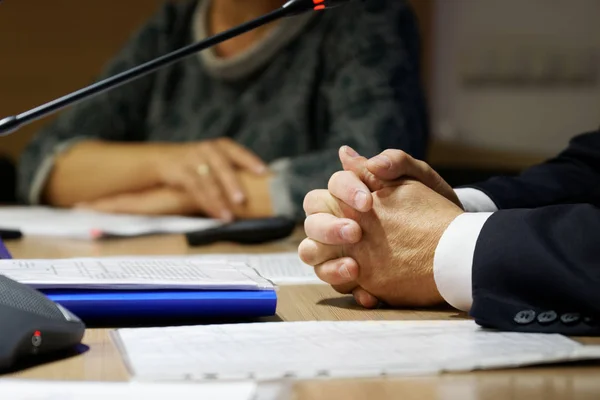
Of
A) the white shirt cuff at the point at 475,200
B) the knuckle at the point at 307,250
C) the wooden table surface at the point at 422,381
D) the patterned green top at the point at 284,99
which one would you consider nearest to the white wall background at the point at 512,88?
the patterned green top at the point at 284,99

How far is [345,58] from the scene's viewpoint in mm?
1762

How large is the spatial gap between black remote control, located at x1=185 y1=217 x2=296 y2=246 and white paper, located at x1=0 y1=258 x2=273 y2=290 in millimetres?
359

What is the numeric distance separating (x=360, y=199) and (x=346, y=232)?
34mm

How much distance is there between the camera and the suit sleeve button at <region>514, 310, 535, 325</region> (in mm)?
672

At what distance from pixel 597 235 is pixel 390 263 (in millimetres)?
192

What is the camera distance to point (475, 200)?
0.99m

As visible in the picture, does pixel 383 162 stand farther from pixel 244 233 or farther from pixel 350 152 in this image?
pixel 244 233

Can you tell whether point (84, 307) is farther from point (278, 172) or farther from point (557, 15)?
point (557, 15)

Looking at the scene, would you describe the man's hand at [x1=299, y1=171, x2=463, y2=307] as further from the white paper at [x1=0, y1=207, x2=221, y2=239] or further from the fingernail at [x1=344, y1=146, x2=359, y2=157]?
the white paper at [x1=0, y1=207, x2=221, y2=239]

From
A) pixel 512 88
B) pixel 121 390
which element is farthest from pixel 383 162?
pixel 512 88

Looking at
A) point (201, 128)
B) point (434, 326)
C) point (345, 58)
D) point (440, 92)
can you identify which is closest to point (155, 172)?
point (201, 128)

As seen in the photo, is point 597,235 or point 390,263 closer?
point 597,235

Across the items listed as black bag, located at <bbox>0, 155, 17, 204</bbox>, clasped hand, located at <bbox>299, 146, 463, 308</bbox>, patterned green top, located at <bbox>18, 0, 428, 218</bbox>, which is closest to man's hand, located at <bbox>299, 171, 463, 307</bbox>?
clasped hand, located at <bbox>299, 146, 463, 308</bbox>

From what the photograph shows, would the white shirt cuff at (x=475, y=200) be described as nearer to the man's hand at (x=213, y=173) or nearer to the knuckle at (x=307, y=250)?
the knuckle at (x=307, y=250)
